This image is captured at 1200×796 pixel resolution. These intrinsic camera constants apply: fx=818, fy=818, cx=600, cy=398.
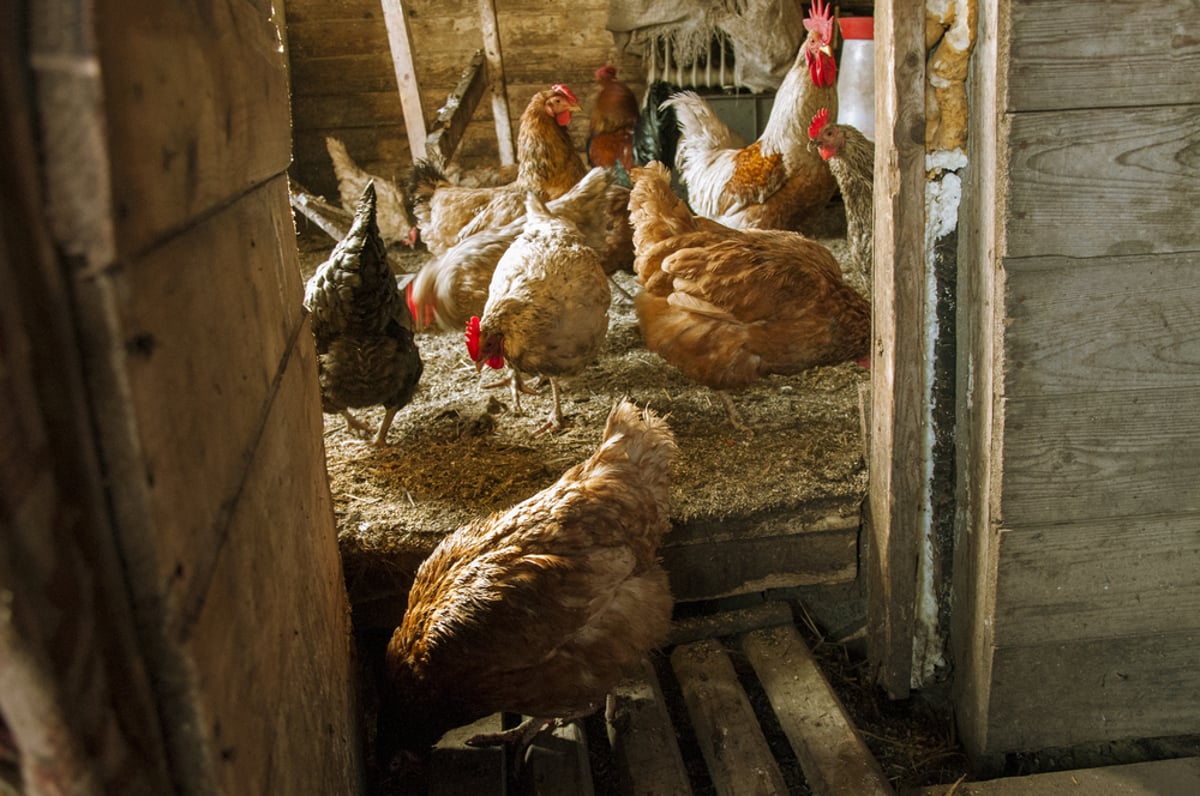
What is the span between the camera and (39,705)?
547mm

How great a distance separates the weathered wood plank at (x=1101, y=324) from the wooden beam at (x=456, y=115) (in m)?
3.71

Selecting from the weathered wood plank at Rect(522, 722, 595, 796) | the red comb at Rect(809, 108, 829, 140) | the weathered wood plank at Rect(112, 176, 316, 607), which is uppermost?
the red comb at Rect(809, 108, 829, 140)

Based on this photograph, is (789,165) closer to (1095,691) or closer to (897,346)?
(897,346)

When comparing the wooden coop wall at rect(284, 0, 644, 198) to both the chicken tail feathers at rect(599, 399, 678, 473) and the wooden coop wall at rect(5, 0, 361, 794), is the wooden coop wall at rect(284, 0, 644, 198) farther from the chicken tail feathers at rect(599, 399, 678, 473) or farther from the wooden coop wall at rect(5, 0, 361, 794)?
the wooden coop wall at rect(5, 0, 361, 794)

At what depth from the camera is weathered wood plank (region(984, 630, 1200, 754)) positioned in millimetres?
1775

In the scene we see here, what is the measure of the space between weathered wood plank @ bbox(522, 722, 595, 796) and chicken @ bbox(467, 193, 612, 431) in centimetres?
118

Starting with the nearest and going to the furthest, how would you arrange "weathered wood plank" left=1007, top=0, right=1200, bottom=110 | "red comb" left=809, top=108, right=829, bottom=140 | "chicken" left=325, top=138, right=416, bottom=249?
"weathered wood plank" left=1007, top=0, right=1200, bottom=110
"red comb" left=809, top=108, right=829, bottom=140
"chicken" left=325, top=138, right=416, bottom=249

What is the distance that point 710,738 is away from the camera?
195 cm

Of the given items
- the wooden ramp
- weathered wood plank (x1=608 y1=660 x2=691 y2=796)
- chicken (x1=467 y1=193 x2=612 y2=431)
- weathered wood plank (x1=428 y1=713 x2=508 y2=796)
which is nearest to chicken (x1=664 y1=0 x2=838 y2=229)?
chicken (x1=467 y1=193 x2=612 y2=431)

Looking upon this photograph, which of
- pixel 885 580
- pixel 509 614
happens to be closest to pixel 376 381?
pixel 509 614

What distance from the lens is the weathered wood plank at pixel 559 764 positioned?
1.81 m

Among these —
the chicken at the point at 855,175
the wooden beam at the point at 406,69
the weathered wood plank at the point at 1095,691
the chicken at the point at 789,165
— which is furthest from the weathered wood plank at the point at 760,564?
the wooden beam at the point at 406,69

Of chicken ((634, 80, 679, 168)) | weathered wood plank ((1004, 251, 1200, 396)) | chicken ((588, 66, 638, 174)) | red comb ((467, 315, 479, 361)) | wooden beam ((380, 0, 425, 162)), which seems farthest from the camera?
chicken ((588, 66, 638, 174))

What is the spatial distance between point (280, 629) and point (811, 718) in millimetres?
1406
